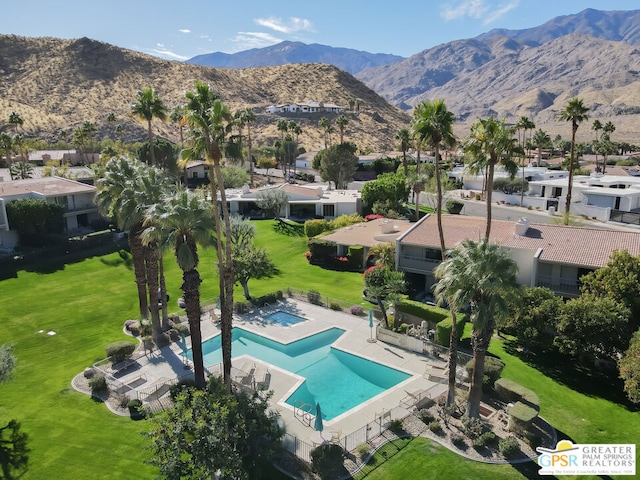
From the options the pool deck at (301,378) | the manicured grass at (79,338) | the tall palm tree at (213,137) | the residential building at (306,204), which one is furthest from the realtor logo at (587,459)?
the residential building at (306,204)

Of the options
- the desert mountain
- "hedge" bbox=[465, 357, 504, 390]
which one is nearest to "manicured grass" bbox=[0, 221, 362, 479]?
"hedge" bbox=[465, 357, 504, 390]

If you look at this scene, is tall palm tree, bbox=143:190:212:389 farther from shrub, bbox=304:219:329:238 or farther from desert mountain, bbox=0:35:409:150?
desert mountain, bbox=0:35:409:150

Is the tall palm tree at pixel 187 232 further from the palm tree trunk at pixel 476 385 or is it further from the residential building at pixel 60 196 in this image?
the residential building at pixel 60 196

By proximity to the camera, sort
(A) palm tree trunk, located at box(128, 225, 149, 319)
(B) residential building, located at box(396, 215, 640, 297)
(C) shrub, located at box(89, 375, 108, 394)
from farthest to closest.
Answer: (B) residential building, located at box(396, 215, 640, 297) → (A) palm tree trunk, located at box(128, 225, 149, 319) → (C) shrub, located at box(89, 375, 108, 394)

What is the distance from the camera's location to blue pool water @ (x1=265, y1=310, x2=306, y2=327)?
33.9 meters

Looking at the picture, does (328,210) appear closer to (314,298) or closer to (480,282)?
(314,298)

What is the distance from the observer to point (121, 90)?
15238 cm

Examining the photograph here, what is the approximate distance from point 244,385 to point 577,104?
137 ft

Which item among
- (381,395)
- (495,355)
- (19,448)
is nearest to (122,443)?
(19,448)

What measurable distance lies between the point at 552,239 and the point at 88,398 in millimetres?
32989

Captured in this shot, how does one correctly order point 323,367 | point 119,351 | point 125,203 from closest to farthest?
1. point 119,351
2. point 125,203
3. point 323,367

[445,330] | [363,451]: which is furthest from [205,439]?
[445,330]

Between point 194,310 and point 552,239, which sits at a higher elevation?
point 552,239

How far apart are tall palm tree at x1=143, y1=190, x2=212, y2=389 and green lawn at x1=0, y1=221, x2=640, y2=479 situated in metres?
5.44
